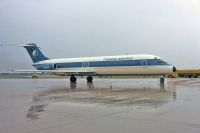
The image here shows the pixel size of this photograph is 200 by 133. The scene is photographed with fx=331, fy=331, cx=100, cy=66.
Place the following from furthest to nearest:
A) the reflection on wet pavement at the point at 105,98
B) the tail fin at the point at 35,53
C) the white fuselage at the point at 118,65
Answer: the tail fin at the point at 35,53
the white fuselage at the point at 118,65
the reflection on wet pavement at the point at 105,98

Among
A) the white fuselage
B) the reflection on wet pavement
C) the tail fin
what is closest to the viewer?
the reflection on wet pavement

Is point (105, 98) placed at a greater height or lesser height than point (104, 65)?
lesser

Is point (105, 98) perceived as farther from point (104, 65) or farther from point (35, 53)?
point (35, 53)

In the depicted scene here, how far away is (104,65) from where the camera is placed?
35906 millimetres

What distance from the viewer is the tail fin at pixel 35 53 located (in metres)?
46.0

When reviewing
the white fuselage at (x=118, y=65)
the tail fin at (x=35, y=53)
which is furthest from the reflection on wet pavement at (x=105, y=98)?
the tail fin at (x=35, y=53)

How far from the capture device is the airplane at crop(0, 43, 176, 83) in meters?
32.0

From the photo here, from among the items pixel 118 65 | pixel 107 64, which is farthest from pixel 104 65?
pixel 118 65

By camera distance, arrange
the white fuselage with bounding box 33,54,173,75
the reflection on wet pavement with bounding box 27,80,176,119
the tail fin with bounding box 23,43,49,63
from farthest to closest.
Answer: the tail fin with bounding box 23,43,49,63
the white fuselage with bounding box 33,54,173,75
the reflection on wet pavement with bounding box 27,80,176,119

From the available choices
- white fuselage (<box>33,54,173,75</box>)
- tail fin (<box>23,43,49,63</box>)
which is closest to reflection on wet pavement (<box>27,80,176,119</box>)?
white fuselage (<box>33,54,173,75</box>)

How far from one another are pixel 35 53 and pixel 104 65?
14170 mm

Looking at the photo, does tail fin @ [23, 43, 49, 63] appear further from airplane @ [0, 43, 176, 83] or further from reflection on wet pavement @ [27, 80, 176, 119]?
reflection on wet pavement @ [27, 80, 176, 119]

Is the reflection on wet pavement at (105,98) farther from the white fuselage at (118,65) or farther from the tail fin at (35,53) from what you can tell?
the tail fin at (35,53)

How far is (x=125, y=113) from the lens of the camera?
1038 centimetres
